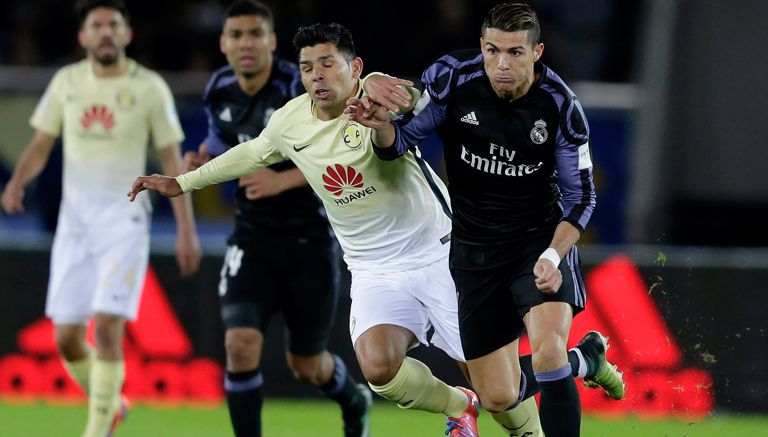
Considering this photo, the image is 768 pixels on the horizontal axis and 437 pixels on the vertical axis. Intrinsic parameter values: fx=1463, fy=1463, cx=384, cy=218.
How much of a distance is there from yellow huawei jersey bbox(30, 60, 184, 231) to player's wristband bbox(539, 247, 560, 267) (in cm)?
312

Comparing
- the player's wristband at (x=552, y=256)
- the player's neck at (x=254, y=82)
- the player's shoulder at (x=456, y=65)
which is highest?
the player's shoulder at (x=456, y=65)

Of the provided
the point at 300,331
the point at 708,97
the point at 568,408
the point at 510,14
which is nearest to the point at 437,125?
the point at 510,14

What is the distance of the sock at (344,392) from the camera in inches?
324

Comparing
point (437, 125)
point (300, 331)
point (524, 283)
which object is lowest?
point (300, 331)

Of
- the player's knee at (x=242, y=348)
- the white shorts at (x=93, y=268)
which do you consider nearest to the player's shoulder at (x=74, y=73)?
the white shorts at (x=93, y=268)

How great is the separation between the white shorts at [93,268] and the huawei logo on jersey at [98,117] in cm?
61

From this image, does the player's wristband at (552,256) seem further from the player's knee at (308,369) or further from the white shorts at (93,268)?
the white shorts at (93,268)

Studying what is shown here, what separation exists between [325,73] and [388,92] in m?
0.54

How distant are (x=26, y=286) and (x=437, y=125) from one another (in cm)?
516

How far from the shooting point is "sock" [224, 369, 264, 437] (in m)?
7.77

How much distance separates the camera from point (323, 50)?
6648 millimetres

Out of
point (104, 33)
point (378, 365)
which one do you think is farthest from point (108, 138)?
point (378, 365)

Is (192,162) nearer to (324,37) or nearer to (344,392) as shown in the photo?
(324,37)

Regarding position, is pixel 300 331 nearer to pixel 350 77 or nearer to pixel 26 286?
pixel 350 77
